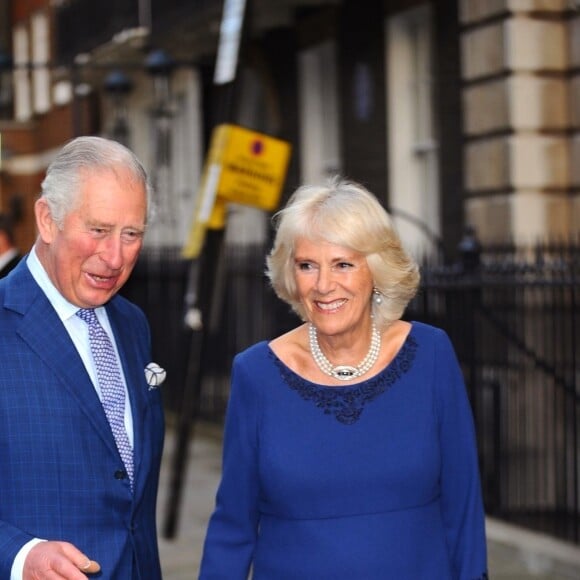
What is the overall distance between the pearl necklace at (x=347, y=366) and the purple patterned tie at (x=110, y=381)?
1.98 ft

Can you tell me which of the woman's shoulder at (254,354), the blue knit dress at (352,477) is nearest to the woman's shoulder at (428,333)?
the blue knit dress at (352,477)

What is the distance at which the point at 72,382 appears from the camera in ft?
12.2

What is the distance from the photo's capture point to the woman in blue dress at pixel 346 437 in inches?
158

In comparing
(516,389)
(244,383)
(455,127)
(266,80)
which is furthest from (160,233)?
(244,383)

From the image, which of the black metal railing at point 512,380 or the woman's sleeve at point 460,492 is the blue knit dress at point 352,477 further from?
the black metal railing at point 512,380

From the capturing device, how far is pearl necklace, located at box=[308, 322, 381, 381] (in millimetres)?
4176

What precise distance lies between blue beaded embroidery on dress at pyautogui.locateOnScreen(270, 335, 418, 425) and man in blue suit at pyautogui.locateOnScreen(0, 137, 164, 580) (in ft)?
1.68

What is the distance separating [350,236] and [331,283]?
0.44ft

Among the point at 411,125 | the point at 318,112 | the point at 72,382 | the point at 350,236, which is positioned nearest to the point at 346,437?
the point at 350,236

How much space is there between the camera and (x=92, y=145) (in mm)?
3764

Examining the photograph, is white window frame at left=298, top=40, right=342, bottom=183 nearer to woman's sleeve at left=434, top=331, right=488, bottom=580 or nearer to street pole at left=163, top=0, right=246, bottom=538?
street pole at left=163, top=0, right=246, bottom=538

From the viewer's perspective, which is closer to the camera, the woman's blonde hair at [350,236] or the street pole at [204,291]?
the woman's blonde hair at [350,236]

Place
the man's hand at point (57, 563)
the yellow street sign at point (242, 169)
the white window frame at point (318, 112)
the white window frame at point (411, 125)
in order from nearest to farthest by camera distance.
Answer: the man's hand at point (57, 563), the yellow street sign at point (242, 169), the white window frame at point (411, 125), the white window frame at point (318, 112)

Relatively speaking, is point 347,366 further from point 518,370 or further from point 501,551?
point 518,370
